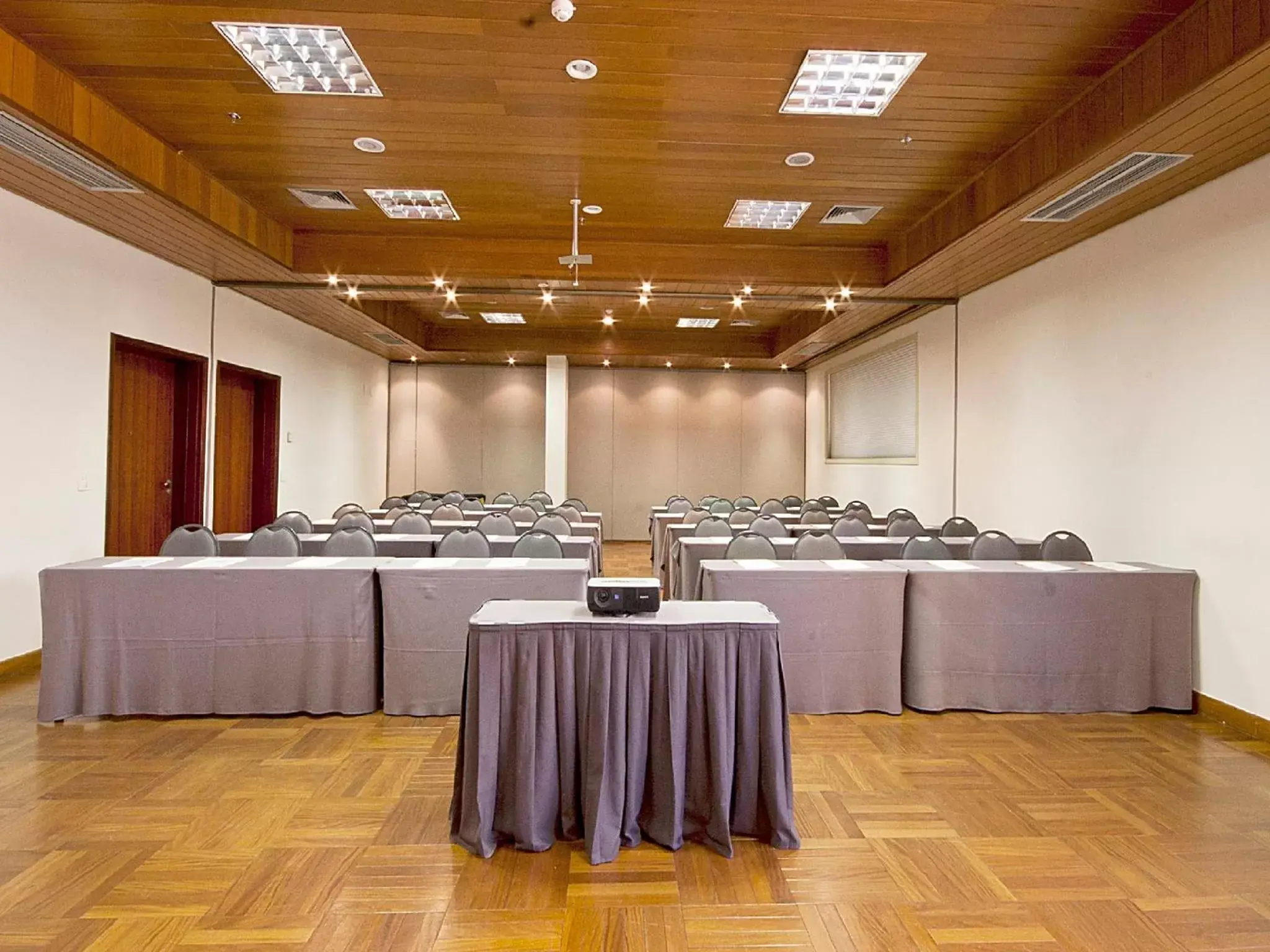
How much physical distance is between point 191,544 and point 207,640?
1619mm

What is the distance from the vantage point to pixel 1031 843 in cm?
297

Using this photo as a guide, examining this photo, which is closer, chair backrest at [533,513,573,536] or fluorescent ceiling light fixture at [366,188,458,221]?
fluorescent ceiling light fixture at [366,188,458,221]

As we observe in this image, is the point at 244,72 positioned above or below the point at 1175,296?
above

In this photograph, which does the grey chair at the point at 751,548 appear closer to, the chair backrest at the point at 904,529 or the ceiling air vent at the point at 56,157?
the chair backrest at the point at 904,529

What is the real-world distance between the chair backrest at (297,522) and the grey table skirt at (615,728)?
421 cm

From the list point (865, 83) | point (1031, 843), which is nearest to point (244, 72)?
point (865, 83)

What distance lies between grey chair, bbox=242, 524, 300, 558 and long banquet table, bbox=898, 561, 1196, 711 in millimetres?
4145

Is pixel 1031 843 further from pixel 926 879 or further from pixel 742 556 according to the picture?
pixel 742 556

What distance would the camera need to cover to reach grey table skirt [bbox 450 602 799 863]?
2.80m

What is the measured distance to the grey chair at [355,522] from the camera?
22.1ft

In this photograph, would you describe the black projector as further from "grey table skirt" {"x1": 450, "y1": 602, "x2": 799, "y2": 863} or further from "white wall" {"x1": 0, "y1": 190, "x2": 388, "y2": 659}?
"white wall" {"x1": 0, "y1": 190, "x2": 388, "y2": 659}

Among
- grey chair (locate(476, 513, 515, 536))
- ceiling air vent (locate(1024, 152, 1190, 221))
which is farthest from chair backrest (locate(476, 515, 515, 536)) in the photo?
ceiling air vent (locate(1024, 152, 1190, 221))

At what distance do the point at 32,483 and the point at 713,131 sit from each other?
5.15 meters

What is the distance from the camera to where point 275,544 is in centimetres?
566
